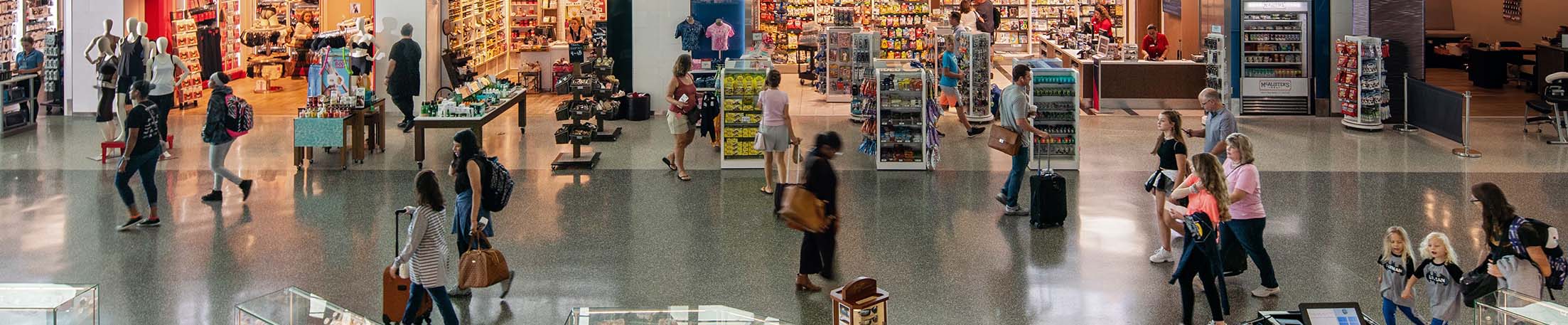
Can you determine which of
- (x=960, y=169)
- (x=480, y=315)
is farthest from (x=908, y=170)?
(x=480, y=315)

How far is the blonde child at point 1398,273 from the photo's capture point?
7004 mm

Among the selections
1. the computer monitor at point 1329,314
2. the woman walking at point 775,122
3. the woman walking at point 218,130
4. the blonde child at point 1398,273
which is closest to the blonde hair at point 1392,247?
the blonde child at point 1398,273

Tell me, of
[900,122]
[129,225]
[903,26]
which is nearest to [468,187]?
[129,225]

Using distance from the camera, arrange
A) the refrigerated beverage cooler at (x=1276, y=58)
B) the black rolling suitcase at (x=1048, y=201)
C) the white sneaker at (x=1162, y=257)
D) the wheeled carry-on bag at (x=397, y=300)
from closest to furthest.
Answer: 1. the wheeled carry-on bag at (x=397, y=300)
2. the white sneaker at (x=1162, y=257)
3. the black rolling suitcase at (x=1048, y=201)
4. the refrigerated beverage cooler at (x=1276, y=58)

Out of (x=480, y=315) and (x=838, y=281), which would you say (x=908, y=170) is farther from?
(x=480, y=315)

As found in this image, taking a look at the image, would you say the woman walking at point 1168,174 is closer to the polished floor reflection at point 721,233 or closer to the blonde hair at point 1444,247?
the polished floor reflection at point 721,233

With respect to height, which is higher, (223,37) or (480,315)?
(223,37)

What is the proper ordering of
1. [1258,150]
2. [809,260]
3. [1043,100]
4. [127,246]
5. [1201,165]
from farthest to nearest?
[1258,150] < [1043,100] < [127,246] < [809,260] < [1201,165]

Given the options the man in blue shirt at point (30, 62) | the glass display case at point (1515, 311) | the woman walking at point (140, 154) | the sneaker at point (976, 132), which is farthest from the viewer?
A: the man in blue shirt at point (30, 62)

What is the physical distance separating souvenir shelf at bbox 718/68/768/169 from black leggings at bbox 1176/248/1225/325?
6149mm

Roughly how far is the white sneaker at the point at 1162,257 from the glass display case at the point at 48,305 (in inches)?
239

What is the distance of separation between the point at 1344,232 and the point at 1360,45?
6.44 metres

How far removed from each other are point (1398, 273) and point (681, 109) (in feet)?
23.0

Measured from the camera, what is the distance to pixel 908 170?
43.9ft
